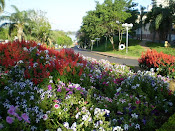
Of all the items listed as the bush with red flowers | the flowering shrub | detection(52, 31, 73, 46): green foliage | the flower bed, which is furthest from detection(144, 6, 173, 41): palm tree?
the flower bed

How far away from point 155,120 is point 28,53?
4.12 m

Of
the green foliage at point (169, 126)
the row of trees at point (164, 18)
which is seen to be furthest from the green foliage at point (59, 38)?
the green foliage at point (169, 126)

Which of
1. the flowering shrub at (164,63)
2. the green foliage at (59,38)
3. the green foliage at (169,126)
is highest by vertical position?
the green foliage at (59,38)

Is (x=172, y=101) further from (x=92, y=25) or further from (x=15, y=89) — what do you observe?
→ (x=92, y=25)

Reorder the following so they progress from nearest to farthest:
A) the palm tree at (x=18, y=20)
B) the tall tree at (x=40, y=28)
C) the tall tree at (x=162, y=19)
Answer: the tall tree at (x=162, y=19)
the palm tree at (x=18, y=20)
the tall tree at (x=40, y=28)

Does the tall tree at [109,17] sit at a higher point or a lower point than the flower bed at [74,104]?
higher

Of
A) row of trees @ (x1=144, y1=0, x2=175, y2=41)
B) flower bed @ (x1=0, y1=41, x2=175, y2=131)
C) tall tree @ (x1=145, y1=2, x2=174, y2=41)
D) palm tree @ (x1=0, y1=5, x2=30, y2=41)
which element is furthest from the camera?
palm tree @ (x1=0, y1=5, x2=30, y2=41)

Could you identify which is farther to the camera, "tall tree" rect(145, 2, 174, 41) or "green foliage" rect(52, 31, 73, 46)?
"green foliage" rect(52, 31, 73, 46)

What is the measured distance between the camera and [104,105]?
3.21m

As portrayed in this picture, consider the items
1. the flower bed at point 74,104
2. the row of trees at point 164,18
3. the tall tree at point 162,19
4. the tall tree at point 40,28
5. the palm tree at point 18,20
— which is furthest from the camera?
the tall tree at point 40,28

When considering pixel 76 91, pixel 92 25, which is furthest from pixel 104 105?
pixel 92 25

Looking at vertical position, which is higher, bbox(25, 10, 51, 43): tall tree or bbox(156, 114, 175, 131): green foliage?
bbox(25, 10, 51, 43): tall tree

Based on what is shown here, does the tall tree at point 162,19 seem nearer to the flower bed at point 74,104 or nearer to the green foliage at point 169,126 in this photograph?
the flower bed at point 74,104

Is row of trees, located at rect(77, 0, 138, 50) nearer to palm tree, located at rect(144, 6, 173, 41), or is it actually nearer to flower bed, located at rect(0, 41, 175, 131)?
palm tree, located at rect(144, 6, 173, 41)
